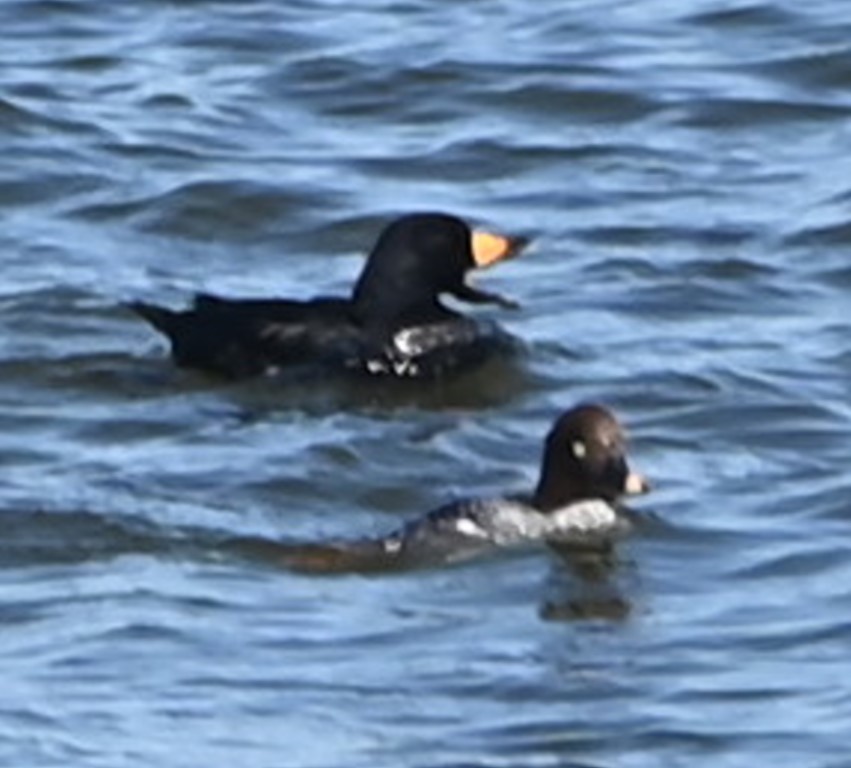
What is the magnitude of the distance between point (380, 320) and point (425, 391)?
32cm

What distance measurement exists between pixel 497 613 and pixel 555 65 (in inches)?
303

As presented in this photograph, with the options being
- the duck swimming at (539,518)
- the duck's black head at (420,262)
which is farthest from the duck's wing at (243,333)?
the duck swimming at (539,518)

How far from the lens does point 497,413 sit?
16.0 metres

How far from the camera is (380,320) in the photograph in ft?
54.5

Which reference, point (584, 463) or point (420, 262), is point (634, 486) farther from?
point (420, 262)

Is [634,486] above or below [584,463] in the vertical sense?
below

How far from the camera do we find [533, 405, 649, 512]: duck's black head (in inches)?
559

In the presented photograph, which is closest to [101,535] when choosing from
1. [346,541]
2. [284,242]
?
[346,541]

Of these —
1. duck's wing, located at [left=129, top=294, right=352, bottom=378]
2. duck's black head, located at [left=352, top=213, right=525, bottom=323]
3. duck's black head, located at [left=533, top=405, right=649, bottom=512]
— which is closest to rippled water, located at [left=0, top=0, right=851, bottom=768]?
duck's wing, located at [left=129, top=294, right=352, bottom=378]

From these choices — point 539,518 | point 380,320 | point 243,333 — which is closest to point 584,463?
point 539,518

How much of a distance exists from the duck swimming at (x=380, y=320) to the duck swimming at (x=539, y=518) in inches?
76.8

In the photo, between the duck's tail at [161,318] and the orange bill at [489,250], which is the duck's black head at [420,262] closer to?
the orange bill at [489,250]

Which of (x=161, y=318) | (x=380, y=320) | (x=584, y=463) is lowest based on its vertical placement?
(x=380, y=320)

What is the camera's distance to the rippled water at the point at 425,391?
41.2 feet
